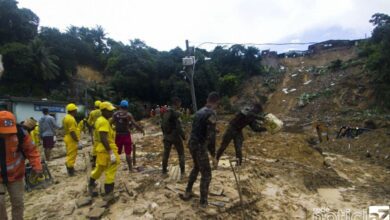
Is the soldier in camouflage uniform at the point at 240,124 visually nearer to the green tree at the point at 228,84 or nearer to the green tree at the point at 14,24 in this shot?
the green tree at the point at 228,84

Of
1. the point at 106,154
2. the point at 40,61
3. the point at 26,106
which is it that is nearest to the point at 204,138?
the point at 106,154

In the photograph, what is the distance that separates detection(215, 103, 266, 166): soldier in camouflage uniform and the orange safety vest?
4.04 metres

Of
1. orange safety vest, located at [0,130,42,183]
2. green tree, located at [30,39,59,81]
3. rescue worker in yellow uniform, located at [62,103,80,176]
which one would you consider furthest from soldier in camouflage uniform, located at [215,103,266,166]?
green tree, located at [30,39,59,81]

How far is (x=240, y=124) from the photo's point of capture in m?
7.66

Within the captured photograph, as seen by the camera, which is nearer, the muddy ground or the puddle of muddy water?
the muddy ground

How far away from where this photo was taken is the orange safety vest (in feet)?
13.5

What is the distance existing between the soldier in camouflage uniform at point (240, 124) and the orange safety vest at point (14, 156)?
4.04 meters

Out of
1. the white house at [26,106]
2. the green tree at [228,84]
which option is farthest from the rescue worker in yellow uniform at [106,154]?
the green tree at [228,84]

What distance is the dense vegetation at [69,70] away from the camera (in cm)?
3478

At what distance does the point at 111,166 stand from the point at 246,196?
92.8 inches

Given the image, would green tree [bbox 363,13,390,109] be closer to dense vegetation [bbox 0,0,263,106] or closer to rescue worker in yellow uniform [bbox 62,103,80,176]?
dense vegetation [bbox 0,0,263,106]

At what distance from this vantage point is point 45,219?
218 inches

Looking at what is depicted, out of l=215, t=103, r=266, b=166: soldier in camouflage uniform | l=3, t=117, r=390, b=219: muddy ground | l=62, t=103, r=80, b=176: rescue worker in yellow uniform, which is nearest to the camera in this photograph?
l=3, t=117, r=390, b=219: muddy ground

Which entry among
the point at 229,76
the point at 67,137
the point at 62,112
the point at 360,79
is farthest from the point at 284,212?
the point at 229,76
